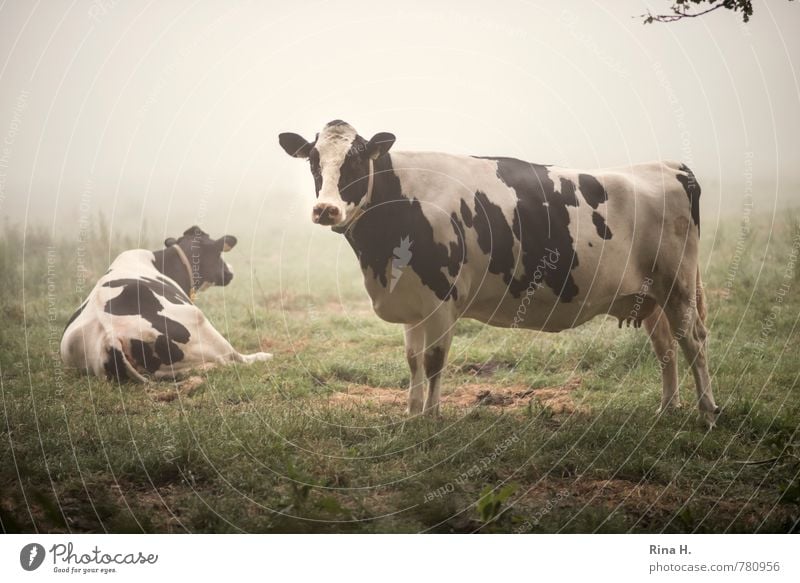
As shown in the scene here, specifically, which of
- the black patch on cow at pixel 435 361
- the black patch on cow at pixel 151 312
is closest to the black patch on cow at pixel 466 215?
the black patch on cow at pixel 435 361

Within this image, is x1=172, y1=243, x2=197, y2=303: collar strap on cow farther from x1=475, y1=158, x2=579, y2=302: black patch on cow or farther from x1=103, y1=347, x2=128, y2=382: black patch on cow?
x1=475, y1=158, x2=579, y2=302: black patch on cow

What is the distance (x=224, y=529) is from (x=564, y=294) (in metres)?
3.41

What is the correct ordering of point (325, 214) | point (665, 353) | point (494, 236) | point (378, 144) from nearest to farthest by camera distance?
1. point (325, 214)
2. point (378, 144)
3. point (494, 236)
4. point (665, 353)

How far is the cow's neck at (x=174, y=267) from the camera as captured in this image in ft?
32.8

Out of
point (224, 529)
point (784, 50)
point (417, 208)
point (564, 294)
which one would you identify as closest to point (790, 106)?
point (784, 50)

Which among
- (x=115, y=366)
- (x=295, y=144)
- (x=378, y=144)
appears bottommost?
(x=115, y=366)

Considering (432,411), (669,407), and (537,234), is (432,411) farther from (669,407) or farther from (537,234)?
(669,407)

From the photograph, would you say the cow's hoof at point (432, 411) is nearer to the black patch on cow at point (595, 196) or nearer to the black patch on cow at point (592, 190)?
the black patch on cow at point (595, 196)

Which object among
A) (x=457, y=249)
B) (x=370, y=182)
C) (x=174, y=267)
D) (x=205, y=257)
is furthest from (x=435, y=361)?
(x=205, y=257)

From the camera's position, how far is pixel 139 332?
8516 millimetres

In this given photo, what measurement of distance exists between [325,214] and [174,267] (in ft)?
14.3

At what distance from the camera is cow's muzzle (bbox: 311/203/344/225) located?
636 centimetres

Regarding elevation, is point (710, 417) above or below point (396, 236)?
below

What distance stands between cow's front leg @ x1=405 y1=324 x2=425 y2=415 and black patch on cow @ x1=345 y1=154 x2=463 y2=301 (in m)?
0.44
